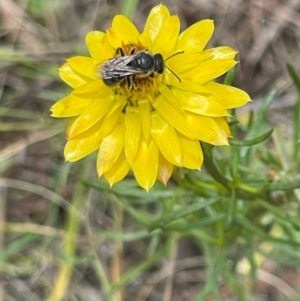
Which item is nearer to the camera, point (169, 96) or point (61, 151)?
point (169, 96)

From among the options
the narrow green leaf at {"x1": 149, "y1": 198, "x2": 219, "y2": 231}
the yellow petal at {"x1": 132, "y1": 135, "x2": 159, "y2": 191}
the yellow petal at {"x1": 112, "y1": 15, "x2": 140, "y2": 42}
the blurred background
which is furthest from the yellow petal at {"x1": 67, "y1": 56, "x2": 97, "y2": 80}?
the blurred background

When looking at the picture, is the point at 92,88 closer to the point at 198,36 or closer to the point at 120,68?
the point at 120,68

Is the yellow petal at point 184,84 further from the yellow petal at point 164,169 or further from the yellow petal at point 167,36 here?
the yellow petal at point 164,169

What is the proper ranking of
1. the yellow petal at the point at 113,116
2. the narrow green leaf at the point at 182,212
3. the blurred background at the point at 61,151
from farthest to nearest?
the blurred background at the point at 61,151, the narrow green leaf at the point at 182,212, the yellow petal at the point at 113,116

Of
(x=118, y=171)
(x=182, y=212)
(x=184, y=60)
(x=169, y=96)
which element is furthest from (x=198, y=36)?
(x=182, y=212)

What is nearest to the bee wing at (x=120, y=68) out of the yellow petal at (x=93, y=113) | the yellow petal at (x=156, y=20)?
the yellow petal at (x=93, y=113)

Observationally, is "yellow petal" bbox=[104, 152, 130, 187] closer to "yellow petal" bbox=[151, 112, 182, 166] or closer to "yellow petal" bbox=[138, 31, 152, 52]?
"yellow petal" bbox=[151, 112, 182, 166]
